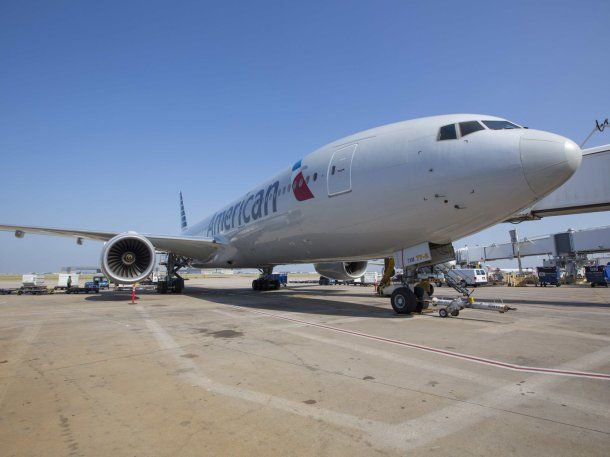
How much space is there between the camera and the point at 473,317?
8.45 meters

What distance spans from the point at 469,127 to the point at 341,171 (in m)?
3.11

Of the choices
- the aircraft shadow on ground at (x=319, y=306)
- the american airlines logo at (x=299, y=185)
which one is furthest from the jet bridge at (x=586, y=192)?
the american airlines logo at (x=299, y=185)

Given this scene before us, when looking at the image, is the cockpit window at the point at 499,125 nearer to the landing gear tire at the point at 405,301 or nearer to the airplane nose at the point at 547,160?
the airplane nose at the point at 547,160

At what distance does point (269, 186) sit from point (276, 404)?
1067 cm

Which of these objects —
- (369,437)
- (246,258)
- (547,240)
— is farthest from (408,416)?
(547,240)

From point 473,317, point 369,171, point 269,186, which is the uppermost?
point 269,186

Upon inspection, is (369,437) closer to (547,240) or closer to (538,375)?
(538,375)

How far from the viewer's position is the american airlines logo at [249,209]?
12407mm

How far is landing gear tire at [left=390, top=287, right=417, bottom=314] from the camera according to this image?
8.68 metres

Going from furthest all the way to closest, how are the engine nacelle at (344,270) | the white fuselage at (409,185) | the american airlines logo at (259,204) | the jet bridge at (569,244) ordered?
the jet bridge at (569,244) < the engine nacelle at (344,270) < the american airlines logo at (259,204) < the white fuselage at (409,185)

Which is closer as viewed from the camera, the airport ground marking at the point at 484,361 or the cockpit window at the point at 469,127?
the airport ground marking at the point at 484,361

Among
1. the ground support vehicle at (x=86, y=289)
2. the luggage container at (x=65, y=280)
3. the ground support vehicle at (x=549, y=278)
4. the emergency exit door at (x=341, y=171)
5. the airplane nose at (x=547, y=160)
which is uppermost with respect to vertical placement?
the emergency exit door at (x=341, y=171)

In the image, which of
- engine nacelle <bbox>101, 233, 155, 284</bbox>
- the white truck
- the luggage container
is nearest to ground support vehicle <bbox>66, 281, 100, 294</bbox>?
the luggage container

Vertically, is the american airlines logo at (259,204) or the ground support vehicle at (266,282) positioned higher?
the american airlines logo at (259,204)
